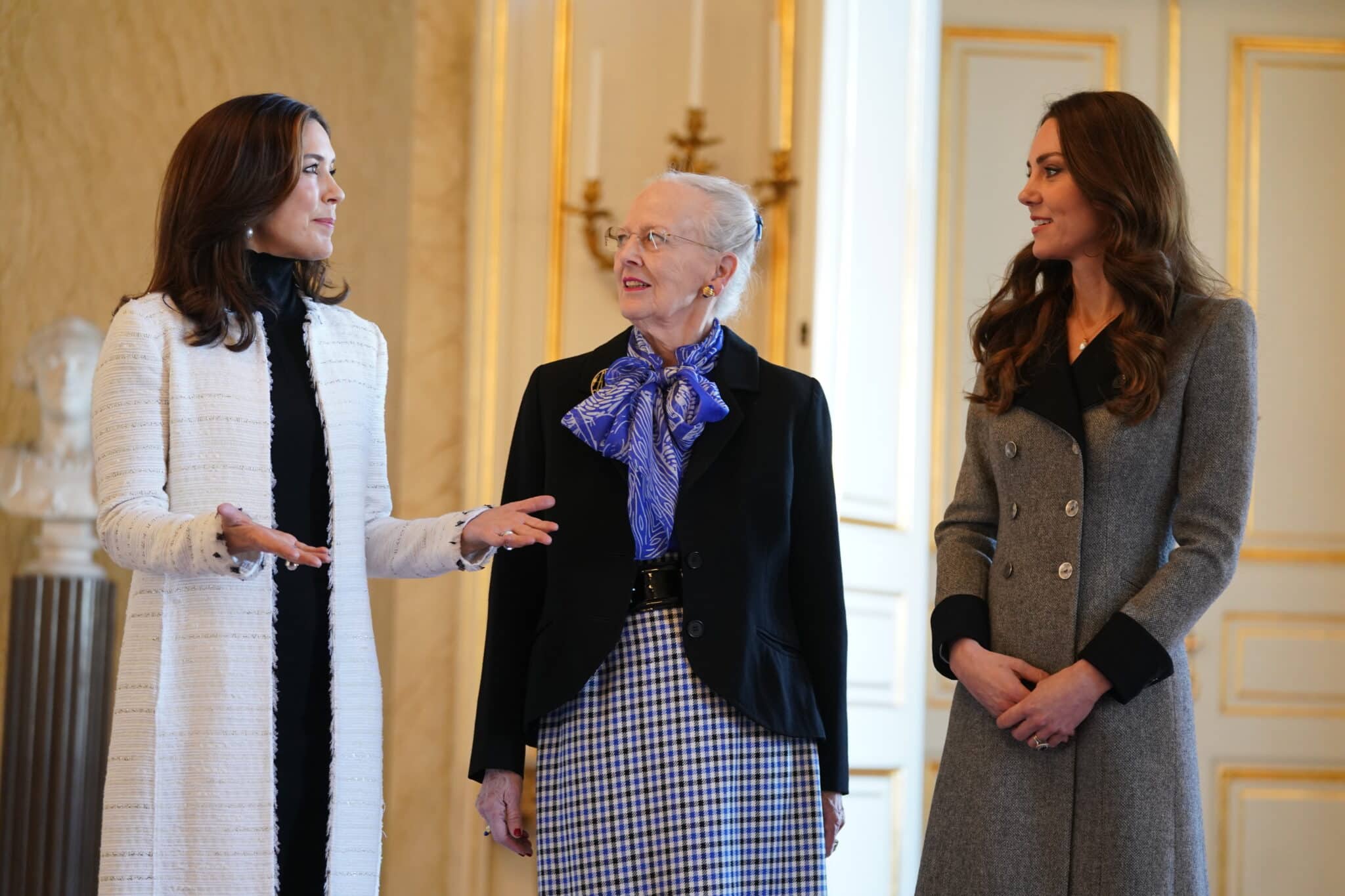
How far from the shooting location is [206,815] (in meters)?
1.75

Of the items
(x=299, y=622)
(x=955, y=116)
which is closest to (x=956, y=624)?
(x=299, y=622)

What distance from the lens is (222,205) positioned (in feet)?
6.29

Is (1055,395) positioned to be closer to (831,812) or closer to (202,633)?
(831,812)

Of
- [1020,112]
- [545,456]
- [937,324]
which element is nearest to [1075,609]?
[545,456]

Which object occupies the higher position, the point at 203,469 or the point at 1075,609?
the point at 203,469

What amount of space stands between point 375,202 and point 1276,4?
2765 millimetres

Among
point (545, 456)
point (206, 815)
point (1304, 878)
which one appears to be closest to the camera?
point (206, 815)

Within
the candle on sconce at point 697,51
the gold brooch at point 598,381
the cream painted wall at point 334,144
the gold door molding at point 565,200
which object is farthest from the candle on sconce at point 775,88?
the gold brooch at point 598,381

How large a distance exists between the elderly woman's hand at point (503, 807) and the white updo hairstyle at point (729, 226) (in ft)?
2.46

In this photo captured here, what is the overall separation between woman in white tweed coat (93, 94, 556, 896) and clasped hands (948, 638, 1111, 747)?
0.64 metres

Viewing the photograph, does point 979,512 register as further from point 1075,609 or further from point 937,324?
point 937,324

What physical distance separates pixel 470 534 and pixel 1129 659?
34.3 inches

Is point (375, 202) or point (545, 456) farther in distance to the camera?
point (375, 202)

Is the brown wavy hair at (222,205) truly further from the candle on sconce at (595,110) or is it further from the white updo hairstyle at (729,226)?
the candle on sconce at (595,110)
